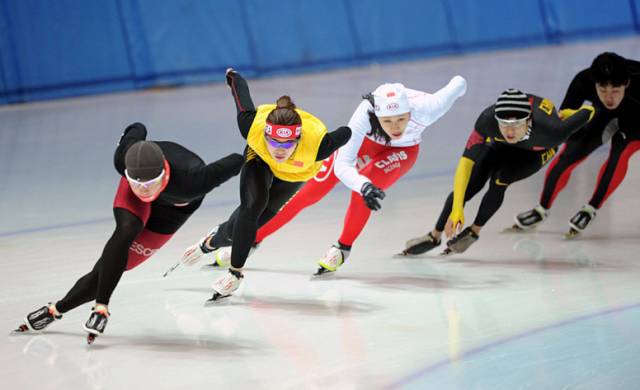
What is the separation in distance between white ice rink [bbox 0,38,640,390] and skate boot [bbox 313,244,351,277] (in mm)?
99

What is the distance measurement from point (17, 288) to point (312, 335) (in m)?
1.79

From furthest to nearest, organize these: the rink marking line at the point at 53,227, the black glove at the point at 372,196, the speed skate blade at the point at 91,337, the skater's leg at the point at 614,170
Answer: the rink marking line at the point at 53,227 < the skater's leg at the point at 614,170 < the black glove at the point at 372,196 < the speed skate blade at the point at 91,337

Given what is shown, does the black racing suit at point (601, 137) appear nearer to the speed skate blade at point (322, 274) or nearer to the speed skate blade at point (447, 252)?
the speed skate blade at point (447, 252)

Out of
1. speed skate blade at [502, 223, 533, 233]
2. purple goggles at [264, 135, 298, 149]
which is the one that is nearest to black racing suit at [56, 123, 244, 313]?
purple goggles at [264, 135, 298, 149]

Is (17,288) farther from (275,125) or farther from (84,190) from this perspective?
(84,190)

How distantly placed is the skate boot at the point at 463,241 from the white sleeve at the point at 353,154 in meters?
0.72

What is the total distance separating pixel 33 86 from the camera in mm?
13070

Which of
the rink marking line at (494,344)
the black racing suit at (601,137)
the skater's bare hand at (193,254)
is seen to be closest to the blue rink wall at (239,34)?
the skater's bare hand at (193,254)

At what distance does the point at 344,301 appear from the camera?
196 inches

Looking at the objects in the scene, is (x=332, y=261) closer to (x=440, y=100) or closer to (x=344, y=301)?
(x=344, y=301)

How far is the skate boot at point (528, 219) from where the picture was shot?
634 cm

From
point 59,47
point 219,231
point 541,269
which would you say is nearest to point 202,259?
point 219,231

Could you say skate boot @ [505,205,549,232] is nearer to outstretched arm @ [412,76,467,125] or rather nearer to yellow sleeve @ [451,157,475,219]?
yellow sleeve @ [451,157,475,219]

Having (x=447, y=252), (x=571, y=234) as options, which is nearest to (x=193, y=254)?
(x=447, y=252)
